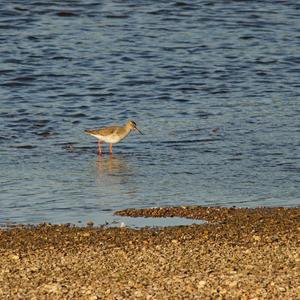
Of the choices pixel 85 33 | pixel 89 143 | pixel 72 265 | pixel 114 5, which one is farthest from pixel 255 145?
pixel 114 5

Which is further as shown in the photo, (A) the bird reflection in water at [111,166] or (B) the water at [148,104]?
(A) the bird reflection in water at [111,166]

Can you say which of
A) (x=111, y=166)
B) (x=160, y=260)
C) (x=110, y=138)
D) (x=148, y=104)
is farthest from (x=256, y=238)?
(x=148, y=104)

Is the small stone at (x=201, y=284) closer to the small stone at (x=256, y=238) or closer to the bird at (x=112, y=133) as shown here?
the small stone at (x=256, y=238)

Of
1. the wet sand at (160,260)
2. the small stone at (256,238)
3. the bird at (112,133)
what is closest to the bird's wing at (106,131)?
the bird at (112,133)

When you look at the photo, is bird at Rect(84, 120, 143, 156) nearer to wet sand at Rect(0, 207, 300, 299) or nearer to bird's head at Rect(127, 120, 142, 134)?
bird's head at Rect(127, 120, 142, 134)

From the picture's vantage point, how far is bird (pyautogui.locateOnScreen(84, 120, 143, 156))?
1741cm

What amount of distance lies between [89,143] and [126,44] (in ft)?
26.2

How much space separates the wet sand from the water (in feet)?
3.76

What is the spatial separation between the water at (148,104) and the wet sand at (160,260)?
115cm

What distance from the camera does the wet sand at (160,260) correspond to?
9703 mm

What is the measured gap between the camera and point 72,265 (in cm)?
1066

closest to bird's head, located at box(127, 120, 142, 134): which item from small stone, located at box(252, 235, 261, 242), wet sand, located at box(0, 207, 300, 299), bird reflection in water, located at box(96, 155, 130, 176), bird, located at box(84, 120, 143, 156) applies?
bird, located at box(84, 120, 143, 156)

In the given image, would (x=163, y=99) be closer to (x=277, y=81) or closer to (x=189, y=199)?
(x=277, y=81)

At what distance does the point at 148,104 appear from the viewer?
20641 millimetres
